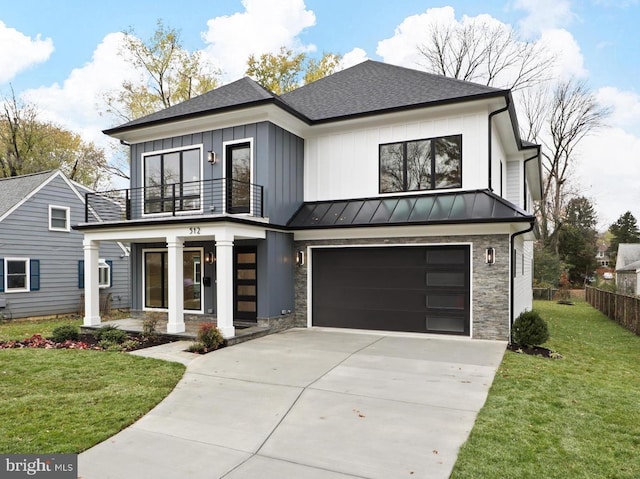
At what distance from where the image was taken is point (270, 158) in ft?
35.6

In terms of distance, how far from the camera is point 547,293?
2648 cm

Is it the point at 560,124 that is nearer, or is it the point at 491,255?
the point at 491,255

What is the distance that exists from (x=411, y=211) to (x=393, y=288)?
2040 millimetres

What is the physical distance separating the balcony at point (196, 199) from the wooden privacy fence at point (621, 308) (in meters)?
12.1

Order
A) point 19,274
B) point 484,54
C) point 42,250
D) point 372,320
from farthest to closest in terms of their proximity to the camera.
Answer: point 484,54 < point 42,250 < point 19,274 < point 372,320

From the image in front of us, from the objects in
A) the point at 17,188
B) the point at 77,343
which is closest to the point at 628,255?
the point at 77,343

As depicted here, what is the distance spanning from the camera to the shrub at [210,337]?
28.6ft

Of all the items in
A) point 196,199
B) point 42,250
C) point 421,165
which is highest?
point 421,165

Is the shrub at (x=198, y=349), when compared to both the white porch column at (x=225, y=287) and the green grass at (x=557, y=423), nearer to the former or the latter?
the white porch column at (x=225, y=287)

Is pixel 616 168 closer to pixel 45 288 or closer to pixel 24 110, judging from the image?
pixel 45 288

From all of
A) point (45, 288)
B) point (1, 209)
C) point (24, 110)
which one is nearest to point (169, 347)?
point (45, 288)

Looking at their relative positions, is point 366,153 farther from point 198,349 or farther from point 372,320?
point 198,349

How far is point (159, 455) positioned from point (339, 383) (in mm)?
2959

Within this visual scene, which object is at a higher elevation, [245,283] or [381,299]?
[245,283]
